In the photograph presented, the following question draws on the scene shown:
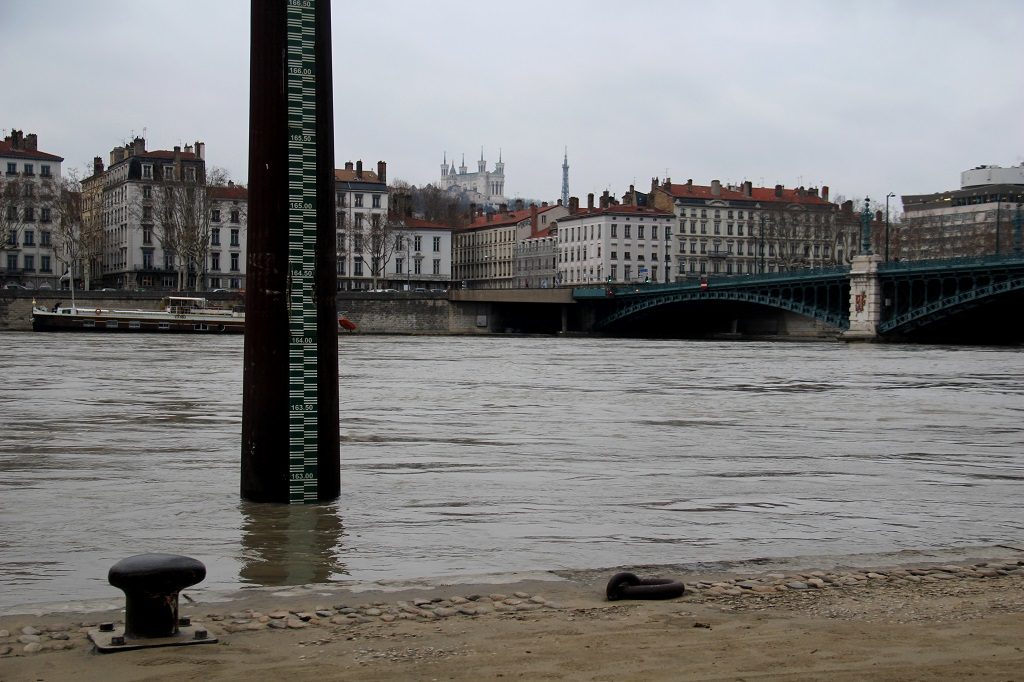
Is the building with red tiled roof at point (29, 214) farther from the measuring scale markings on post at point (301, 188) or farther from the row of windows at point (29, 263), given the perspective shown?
the measuring scale markings on post at point (301, 188)

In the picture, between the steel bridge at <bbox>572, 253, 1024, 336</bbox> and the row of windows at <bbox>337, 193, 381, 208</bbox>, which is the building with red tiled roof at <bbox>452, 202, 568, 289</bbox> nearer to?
the row of windows at <bbox>337, 193, 381, 208</bbox>

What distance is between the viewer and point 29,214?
4377 inches

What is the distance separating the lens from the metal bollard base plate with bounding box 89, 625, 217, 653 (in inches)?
232

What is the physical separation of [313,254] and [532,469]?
16.4ft

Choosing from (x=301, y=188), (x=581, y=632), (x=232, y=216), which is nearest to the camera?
(x=581, y=632)

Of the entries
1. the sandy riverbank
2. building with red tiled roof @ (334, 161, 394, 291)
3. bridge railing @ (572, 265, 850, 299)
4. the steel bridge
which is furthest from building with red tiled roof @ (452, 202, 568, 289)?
the sandy riverbank

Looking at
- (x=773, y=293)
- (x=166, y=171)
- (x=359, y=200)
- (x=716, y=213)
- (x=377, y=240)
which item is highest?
(x=166, y=171)

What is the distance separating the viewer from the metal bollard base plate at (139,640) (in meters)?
5.90

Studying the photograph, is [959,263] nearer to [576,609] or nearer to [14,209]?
[576,609]

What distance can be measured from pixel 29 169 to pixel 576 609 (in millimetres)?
117220

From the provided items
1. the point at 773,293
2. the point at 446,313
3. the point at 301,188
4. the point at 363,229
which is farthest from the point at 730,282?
the point at 301,188

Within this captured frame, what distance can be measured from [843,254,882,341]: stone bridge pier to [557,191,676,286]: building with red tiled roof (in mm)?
56919

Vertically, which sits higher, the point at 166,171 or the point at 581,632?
the point at 166,171

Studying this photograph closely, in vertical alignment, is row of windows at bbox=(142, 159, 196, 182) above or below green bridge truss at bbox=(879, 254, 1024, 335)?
above
